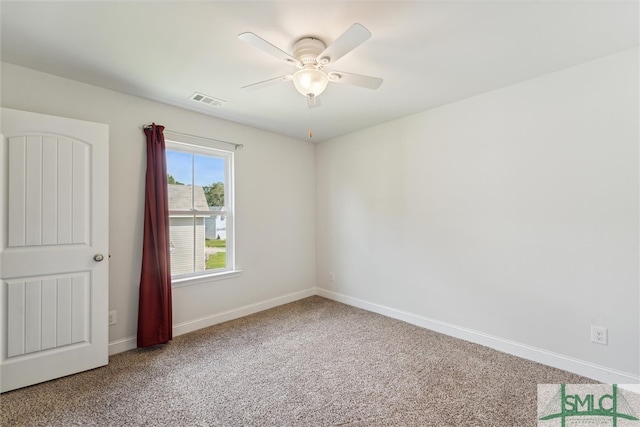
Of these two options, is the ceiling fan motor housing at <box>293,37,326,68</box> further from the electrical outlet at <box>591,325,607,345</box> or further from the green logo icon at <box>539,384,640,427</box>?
the electrical outlet at <box>591,325,607,345</box>

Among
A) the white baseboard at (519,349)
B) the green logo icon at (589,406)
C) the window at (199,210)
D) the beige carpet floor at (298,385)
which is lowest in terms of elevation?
the green logo icon at (589,406)

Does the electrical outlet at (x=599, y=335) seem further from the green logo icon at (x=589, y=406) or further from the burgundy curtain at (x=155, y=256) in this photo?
the burgundy curtain at (x=155, y=256)

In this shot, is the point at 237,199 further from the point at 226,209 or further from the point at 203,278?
the point at 203,278

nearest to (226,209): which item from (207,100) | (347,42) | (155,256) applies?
(155,256)

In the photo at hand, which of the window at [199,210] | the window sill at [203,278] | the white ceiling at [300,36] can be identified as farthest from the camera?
the window at [199,210]

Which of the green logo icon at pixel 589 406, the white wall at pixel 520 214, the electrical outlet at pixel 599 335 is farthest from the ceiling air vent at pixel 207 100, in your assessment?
the electrical outlet at pixel 599 335

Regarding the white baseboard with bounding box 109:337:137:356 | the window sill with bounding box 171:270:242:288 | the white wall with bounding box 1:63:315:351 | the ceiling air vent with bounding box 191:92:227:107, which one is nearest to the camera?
the white wall with bounding box 1:63:315:351

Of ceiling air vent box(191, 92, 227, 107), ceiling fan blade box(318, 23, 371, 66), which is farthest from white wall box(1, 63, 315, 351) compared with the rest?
ceiling fan blade box(318, 23, 371, 66)

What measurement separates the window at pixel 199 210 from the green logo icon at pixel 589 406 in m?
3.12

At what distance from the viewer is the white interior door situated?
1.99 metres

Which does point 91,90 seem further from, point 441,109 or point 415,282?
point 415,282

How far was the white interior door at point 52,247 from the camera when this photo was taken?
199 cm

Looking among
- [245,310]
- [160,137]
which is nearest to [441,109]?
[160,137]

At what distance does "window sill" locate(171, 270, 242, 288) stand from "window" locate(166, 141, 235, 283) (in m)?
0.05
